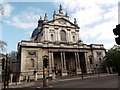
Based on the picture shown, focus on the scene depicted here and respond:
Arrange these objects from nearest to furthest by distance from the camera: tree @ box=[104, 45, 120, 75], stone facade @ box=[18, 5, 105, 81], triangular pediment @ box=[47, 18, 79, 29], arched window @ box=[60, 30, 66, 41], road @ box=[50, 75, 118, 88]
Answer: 1. road @ box=[50, 75, 118, 88]
2. stone facade @ box=[18, 5, 105, 81]
3. tree @ box=[104, 45, 120, 75]
4. triangular pediment @ box=[47, 18, 79, 29]
5. arched window @ box=[60, 30, 66, 41]

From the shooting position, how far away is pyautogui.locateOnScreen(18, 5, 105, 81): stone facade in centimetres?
3506

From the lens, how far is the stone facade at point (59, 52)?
115 ft

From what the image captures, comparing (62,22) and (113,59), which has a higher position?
(62,22)

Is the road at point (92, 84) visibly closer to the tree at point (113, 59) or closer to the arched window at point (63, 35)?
the tree at point (113, 59)

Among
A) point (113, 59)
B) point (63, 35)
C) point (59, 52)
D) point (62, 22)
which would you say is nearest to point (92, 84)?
point (59, 52)

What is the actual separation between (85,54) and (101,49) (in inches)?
228

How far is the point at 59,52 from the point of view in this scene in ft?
126

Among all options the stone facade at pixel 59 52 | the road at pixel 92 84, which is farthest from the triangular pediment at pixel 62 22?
the road at pixel 92 84

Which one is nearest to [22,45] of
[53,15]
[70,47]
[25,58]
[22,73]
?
[25,58]

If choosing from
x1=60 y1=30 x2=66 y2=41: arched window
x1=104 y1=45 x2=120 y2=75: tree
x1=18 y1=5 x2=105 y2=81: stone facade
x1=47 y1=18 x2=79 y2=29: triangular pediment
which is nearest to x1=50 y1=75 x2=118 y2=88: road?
x1=18 y1=5 x2=105 y2=81: stone facade

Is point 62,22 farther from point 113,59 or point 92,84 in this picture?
point 92,84

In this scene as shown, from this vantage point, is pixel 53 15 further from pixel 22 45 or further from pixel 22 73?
pixel 22 73

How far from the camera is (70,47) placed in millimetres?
39375

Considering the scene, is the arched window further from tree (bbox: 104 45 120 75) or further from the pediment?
tree (bbox: 104 45 120 75)
